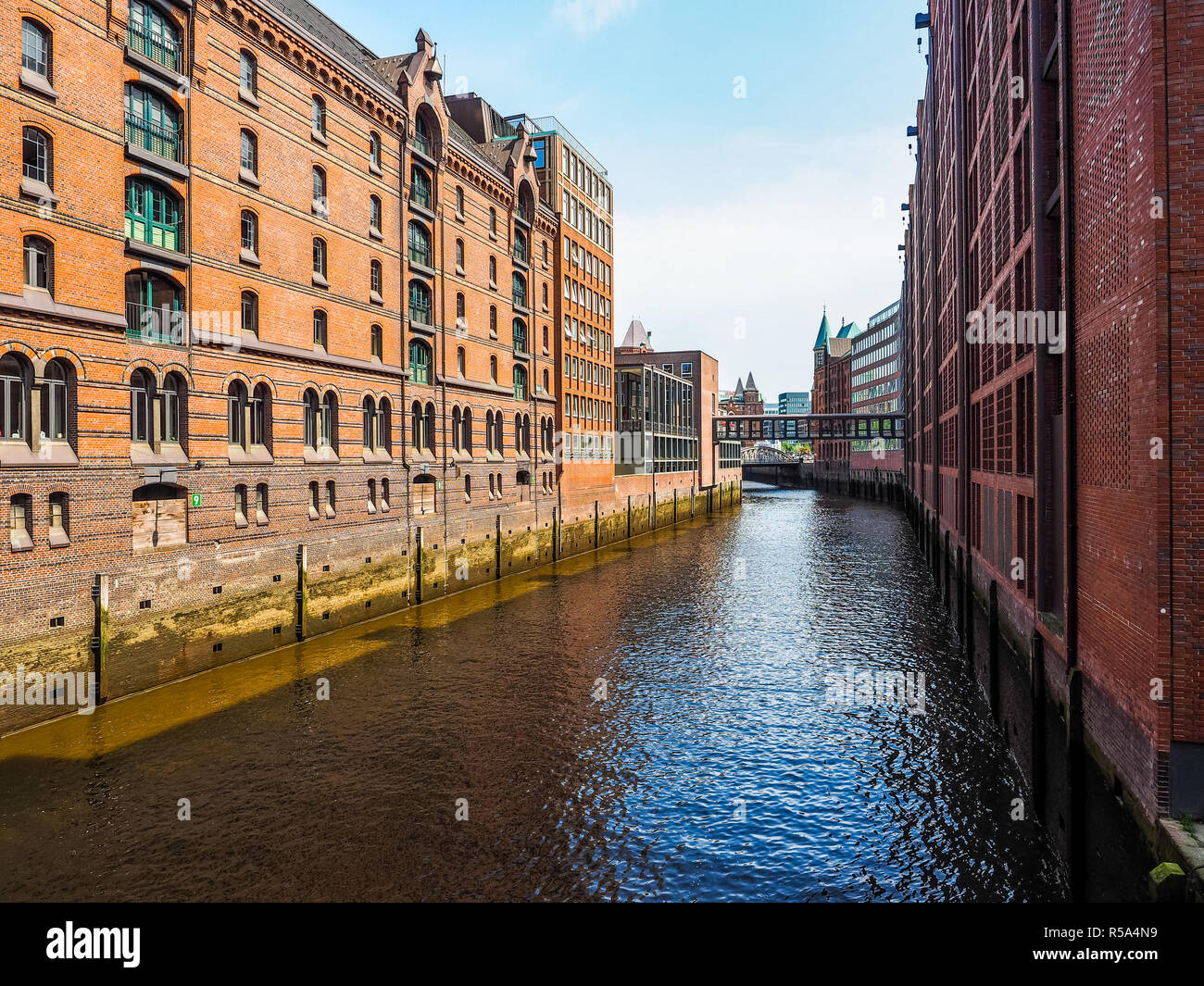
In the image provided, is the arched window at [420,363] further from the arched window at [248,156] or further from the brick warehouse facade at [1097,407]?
the brick warehouse facade at [1097,407]

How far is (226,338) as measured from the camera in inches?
800

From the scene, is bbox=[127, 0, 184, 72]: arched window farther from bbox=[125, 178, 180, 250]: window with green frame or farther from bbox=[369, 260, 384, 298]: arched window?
bbox=[369, 260, 384, 298]: arched window

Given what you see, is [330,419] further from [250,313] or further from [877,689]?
[877,689]

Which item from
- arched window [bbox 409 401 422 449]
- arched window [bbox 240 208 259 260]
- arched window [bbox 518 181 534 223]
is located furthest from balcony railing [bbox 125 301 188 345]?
arched window [bbox 518 181 534 223]

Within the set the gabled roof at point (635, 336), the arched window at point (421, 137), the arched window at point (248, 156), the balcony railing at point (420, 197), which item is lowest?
the arched window at point (248, 156)

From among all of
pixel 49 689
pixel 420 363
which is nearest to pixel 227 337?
pixel 49 689

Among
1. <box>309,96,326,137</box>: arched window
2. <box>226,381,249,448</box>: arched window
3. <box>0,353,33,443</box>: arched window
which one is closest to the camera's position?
<box>0,353,33,443</box>: arched window

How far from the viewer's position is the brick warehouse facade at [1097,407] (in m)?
8.25

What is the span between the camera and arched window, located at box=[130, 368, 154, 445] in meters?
17.8

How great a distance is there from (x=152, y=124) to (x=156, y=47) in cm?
194

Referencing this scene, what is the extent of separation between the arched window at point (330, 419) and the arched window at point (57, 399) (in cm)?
877

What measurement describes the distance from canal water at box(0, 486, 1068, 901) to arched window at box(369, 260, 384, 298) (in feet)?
39.0

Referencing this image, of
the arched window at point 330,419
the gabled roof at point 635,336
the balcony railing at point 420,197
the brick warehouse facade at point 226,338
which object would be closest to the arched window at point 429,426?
the brick warehouse facade at point 226,338

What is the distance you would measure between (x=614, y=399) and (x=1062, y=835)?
46.7 m
